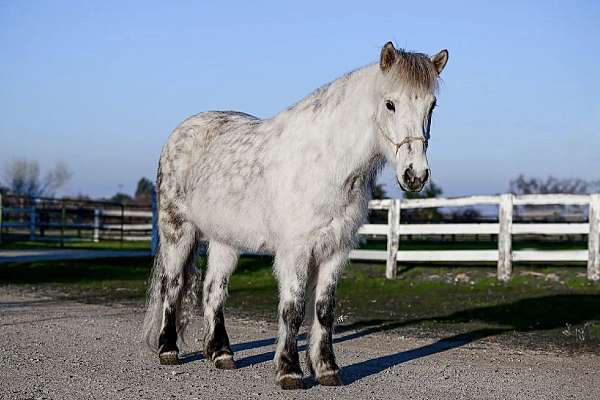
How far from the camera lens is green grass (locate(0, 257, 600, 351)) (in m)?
9.29

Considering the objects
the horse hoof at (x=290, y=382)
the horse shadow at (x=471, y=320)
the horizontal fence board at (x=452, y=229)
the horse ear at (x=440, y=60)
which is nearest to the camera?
the horse hoof at (x=290, y=382)

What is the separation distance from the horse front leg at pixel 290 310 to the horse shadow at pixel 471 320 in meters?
0.49

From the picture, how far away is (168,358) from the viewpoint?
255 inches

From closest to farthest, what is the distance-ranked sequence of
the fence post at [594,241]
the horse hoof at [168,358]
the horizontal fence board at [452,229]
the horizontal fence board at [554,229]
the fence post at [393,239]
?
the horse hoof at [168,358], the fence post at [594,241], the horizontal fence board at [554,229], the horizontal fence board at [452,229], the fence post at [393,239]

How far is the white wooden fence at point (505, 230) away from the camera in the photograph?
48.2 feet

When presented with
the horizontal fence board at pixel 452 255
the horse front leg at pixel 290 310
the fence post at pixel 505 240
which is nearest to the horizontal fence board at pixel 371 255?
the horizontal fence board at pixel 452 255

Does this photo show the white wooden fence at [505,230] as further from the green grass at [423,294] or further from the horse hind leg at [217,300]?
the horse hind leg at [217,300]

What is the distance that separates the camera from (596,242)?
14.5 m

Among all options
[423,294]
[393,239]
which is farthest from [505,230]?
[423,294]

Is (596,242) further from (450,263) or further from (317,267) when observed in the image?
(317,267)

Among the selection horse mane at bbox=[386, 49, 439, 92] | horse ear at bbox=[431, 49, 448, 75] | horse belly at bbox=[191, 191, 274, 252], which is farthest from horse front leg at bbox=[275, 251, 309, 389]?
horse ear at bbox=[431, 49, 448, 75]

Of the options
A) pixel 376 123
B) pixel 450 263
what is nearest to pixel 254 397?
pixel 376 123

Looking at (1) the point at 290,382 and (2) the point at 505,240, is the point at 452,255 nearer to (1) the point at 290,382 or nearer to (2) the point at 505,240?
(2) the point at 505,240

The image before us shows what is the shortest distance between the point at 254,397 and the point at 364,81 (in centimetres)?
237
